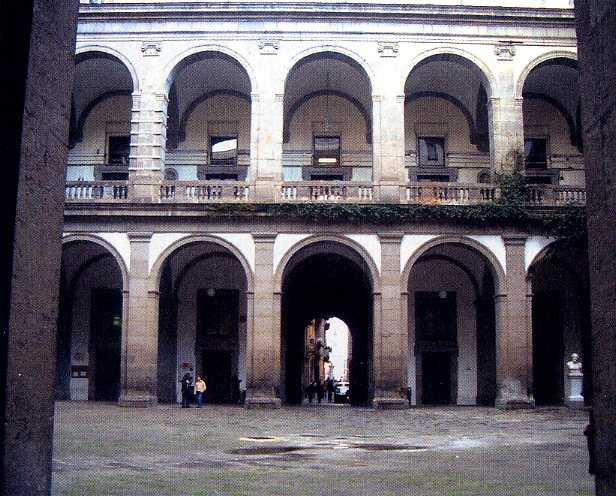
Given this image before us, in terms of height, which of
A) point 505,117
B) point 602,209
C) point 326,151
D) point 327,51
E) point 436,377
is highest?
point 327,51

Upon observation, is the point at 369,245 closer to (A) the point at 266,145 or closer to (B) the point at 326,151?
(A) the point at 266,145

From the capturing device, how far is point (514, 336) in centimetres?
2780

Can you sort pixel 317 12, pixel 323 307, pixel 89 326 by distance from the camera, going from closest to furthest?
pixel 317 12
pixel 89 326
pixel 323 307

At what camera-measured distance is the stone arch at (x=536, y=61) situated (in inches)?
1147

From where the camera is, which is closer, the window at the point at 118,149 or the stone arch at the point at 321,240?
the stone arch at the point at 321,240

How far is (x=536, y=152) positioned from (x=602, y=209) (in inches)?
1074

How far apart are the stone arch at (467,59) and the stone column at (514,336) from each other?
5.46 m

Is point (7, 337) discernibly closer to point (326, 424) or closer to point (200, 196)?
point (326, 424)

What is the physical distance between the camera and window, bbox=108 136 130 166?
3284 centimetres

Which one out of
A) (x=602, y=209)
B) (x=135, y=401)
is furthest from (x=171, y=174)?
(x=602, y=209)

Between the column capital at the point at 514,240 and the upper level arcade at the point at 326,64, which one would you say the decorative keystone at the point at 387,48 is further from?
the column capital at the point at 514,240

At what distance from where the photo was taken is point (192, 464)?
39.0 feet

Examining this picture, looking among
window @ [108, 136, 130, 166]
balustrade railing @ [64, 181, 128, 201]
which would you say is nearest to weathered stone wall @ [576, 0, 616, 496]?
balustrade railing @ [64, 181, 128, 201]

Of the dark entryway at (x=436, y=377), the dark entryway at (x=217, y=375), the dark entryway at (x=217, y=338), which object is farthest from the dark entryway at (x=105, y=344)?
the dark entryway at (x=436, y=377)
